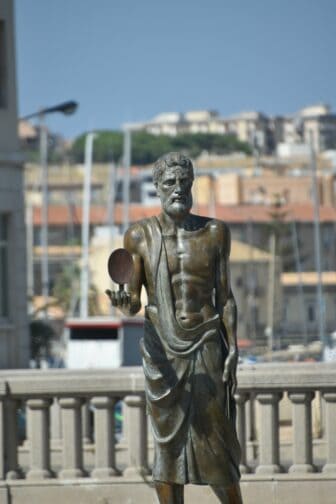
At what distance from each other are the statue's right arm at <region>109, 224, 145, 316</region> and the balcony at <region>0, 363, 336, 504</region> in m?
2.44

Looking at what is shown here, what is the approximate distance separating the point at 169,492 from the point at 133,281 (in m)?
1.12

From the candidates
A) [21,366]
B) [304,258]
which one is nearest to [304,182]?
[304,258]

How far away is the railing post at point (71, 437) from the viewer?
534 inches

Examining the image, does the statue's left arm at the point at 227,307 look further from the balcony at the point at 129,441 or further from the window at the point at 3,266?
the window at the point at 3,266

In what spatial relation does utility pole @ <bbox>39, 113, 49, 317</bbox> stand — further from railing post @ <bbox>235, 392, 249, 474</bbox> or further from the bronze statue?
the bronze statue

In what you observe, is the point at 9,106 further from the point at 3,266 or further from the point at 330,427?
the point at 330,427

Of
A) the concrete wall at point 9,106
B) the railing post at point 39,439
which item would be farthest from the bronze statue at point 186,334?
the concrete wall at point 9,106

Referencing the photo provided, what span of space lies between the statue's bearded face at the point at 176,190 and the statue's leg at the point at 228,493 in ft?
4.64

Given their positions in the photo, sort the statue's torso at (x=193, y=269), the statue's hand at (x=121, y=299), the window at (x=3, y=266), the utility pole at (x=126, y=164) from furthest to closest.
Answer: the utility pole at (x=126, y=164)
the window at (x=3, y=266)
the statue's torso at (x=193, y=269)
the statue's hand at (x=121, y=299)

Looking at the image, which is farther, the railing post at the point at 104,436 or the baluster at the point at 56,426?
the baluster at the point at 56,426

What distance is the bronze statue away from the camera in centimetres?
1098

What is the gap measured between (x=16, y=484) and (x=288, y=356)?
57007 mm

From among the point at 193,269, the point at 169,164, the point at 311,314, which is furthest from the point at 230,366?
the point at 311,314

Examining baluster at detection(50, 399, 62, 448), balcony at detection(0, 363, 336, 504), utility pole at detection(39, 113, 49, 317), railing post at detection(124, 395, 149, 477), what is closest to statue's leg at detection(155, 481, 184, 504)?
balcony at detection(0, 363, 336, 504)
